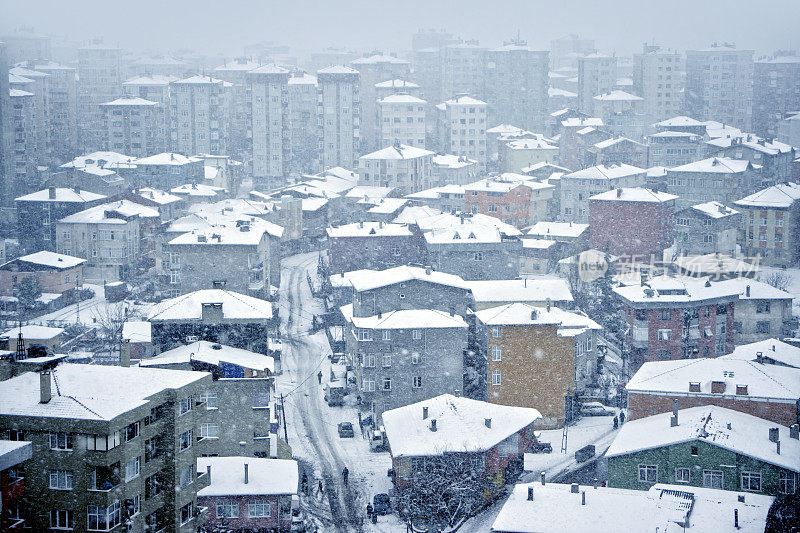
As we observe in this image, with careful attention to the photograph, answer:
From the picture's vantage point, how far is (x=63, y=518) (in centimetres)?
1267

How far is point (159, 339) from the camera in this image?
65.3 feet

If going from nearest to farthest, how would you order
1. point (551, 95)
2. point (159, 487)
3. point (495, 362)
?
point (159, 487)
point (495, 362)
point (551, 95)

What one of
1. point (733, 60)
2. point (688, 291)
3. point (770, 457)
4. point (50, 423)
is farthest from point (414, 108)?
point (50, 423)

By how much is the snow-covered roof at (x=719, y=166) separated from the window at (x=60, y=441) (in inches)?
1203

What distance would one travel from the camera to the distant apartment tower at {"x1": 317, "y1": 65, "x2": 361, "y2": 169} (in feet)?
165

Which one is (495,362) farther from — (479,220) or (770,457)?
(479,220)

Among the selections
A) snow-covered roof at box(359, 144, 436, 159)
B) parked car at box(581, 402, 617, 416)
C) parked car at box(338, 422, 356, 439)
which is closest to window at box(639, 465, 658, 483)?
parked car at box(581, 402, 617, 416)

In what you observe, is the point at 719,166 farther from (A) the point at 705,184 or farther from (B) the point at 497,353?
(B) the point at 497,353

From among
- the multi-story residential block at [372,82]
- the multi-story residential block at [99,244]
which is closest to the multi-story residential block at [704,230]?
the multi-story residential block at [99,244]

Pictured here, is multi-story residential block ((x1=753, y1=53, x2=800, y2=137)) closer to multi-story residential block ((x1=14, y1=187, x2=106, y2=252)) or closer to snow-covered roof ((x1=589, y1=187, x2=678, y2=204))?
snow-covered roof ((x1=589, y1=187, x2=678, y2=204))

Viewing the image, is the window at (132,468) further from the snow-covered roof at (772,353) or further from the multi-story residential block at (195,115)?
the multi-story residential block at (195,115)

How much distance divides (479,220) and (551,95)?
1357 inches

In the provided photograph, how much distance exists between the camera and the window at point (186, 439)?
46.1ft

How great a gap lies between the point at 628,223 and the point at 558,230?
2.55 meters
